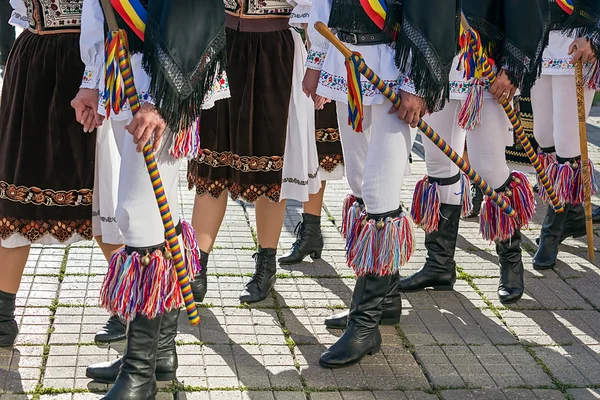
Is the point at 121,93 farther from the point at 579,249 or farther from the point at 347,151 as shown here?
the point at 579,249

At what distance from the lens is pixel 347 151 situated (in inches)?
154

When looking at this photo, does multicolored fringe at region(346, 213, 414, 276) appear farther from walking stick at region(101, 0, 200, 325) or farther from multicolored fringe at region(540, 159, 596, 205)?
multicolored fringe at region(540, 159, 596, 205)

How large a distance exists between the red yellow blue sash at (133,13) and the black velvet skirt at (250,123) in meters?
1.26

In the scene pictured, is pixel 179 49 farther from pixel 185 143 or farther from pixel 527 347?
pixel 527 347

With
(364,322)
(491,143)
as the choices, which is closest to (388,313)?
(364,322)

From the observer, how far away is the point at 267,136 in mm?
4336

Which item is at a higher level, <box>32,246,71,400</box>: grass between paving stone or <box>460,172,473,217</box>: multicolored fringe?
<box>460,172,473,217</box>: multicolored fringe

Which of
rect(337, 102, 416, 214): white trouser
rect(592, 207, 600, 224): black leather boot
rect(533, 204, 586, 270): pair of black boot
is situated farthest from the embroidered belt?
rect(592, 207, 600, 224): black leather boot

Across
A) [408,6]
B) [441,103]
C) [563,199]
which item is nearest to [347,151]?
[441,103]

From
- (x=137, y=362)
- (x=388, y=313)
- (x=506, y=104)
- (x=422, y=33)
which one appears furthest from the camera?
(x=506, y=104)

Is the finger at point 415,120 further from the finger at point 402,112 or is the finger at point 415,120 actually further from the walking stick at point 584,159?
the walking stick at point 584,159

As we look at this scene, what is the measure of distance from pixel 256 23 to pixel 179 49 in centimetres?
137

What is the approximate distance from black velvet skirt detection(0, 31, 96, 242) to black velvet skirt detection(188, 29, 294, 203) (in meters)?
0.76

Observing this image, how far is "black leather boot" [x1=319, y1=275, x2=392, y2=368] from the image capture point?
3.70 m
